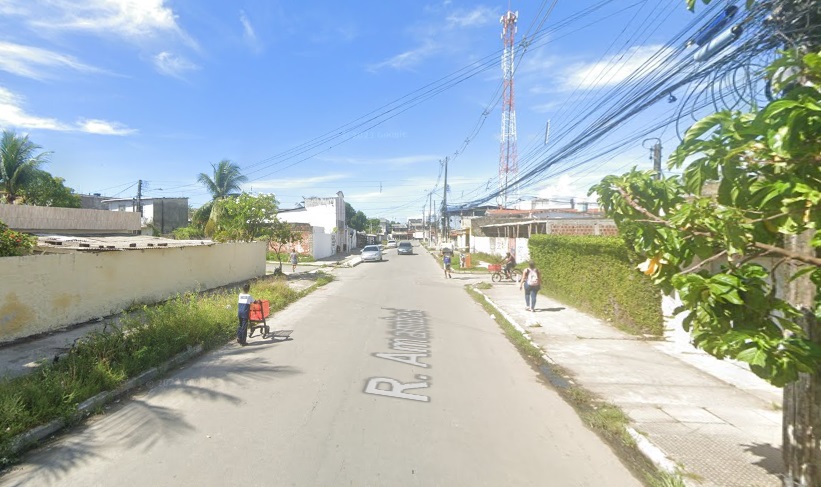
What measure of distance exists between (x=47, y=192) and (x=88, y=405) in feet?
88.7

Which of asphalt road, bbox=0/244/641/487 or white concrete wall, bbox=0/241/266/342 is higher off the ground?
white concrete wall, bbox=0/241/266/342

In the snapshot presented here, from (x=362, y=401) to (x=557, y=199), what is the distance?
3577 centimetres

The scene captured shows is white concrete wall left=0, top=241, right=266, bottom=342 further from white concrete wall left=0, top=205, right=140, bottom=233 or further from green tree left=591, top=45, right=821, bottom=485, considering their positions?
green tree left=591, top=45, right=821, bottom=485

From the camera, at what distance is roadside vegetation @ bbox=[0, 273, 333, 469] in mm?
4894

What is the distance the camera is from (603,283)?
12.1 meters

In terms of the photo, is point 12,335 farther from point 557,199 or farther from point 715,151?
point 557,199

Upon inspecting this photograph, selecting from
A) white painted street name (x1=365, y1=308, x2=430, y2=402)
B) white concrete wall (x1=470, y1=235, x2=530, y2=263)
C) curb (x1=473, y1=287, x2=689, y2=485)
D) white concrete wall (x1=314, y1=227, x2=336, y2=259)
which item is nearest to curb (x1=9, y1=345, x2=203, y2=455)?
white painted street name (x1=365, y1=308, x2=430, y2=402)

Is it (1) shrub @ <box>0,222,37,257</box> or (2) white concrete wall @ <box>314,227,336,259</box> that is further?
(2) white concrete wall @ <box>314,227,336,259</box>

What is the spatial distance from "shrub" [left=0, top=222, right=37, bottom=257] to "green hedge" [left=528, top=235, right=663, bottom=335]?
12.6 meters

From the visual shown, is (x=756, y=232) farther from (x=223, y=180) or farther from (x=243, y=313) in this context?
(x=223, y=180)

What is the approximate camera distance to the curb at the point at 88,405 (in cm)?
451

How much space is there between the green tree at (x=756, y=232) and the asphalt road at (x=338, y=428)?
180 centimetres

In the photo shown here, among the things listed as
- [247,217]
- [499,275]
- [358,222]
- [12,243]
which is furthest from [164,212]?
[358,222]

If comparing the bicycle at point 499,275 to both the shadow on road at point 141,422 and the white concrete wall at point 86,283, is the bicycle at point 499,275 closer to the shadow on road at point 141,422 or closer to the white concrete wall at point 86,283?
the white concrete wall at point 86,283
